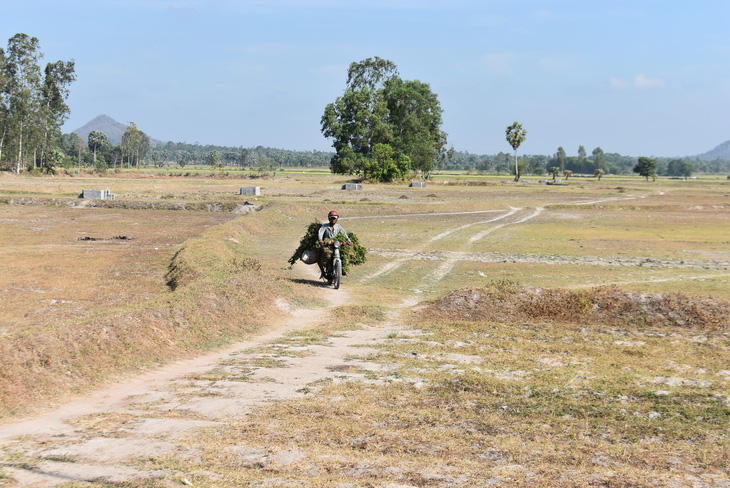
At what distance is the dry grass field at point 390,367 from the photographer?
257 inches

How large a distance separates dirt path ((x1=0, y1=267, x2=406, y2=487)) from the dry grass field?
5cm

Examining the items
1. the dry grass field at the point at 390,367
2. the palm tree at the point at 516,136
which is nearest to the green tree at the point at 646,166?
the palm tree at the point at 516,136

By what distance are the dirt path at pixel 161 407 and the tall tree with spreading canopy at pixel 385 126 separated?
90.6 meters

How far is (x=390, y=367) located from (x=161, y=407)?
361 cm

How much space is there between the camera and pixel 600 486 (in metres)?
6.04

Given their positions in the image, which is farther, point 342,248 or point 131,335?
point 342,248

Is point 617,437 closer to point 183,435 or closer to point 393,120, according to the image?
point 183,435

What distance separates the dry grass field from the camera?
21.4 ft

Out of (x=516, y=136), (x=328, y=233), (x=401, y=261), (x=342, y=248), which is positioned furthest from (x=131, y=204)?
(x=516, y=136)

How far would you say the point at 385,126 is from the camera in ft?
351

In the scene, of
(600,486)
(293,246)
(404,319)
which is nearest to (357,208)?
(293,246)

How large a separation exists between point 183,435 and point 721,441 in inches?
220

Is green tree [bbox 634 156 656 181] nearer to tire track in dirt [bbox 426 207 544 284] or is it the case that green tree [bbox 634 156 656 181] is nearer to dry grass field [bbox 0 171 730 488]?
tire track in dirt [bbox 426 207 544 284]

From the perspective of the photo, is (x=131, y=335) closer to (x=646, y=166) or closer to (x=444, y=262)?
(x=444, y=262)
